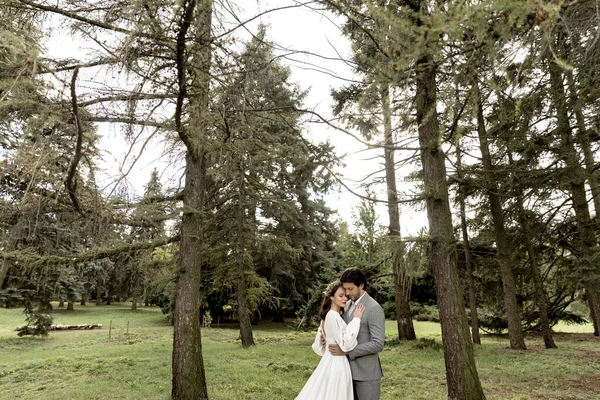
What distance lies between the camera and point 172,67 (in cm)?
449

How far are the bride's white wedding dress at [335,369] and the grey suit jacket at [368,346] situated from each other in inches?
2.8

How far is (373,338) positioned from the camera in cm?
333

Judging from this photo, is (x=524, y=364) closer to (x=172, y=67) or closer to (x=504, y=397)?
(x=504, y=397)

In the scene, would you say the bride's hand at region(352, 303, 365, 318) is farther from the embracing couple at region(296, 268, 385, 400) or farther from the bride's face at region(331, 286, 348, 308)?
the bride's face at region(331, 286, 348, 308)

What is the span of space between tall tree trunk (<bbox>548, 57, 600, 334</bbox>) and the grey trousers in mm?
5596

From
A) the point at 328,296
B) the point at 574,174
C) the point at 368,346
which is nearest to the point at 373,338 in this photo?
the point at 368,346

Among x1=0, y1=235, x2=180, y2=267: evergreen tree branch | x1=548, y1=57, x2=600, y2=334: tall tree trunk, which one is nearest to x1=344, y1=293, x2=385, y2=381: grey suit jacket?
x1=0, y1=235, x2=180, y2=267: evergreen tree branch

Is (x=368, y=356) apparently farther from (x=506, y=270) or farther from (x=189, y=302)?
(x=506, y=270)

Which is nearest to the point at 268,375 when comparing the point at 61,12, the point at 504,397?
the point at 504,397

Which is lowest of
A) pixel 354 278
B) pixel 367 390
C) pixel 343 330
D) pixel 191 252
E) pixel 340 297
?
pixel 367 390

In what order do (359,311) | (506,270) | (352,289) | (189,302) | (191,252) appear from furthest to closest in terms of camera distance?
(506,270)
(191,252)
(189,302)
(352,289)
(359,311)

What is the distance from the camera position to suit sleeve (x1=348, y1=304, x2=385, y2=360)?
3297 millimetres

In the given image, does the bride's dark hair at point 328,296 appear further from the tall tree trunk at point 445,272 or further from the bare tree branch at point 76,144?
the bare tree branch at point 76,144

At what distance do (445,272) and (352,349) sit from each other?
9.33 ft
